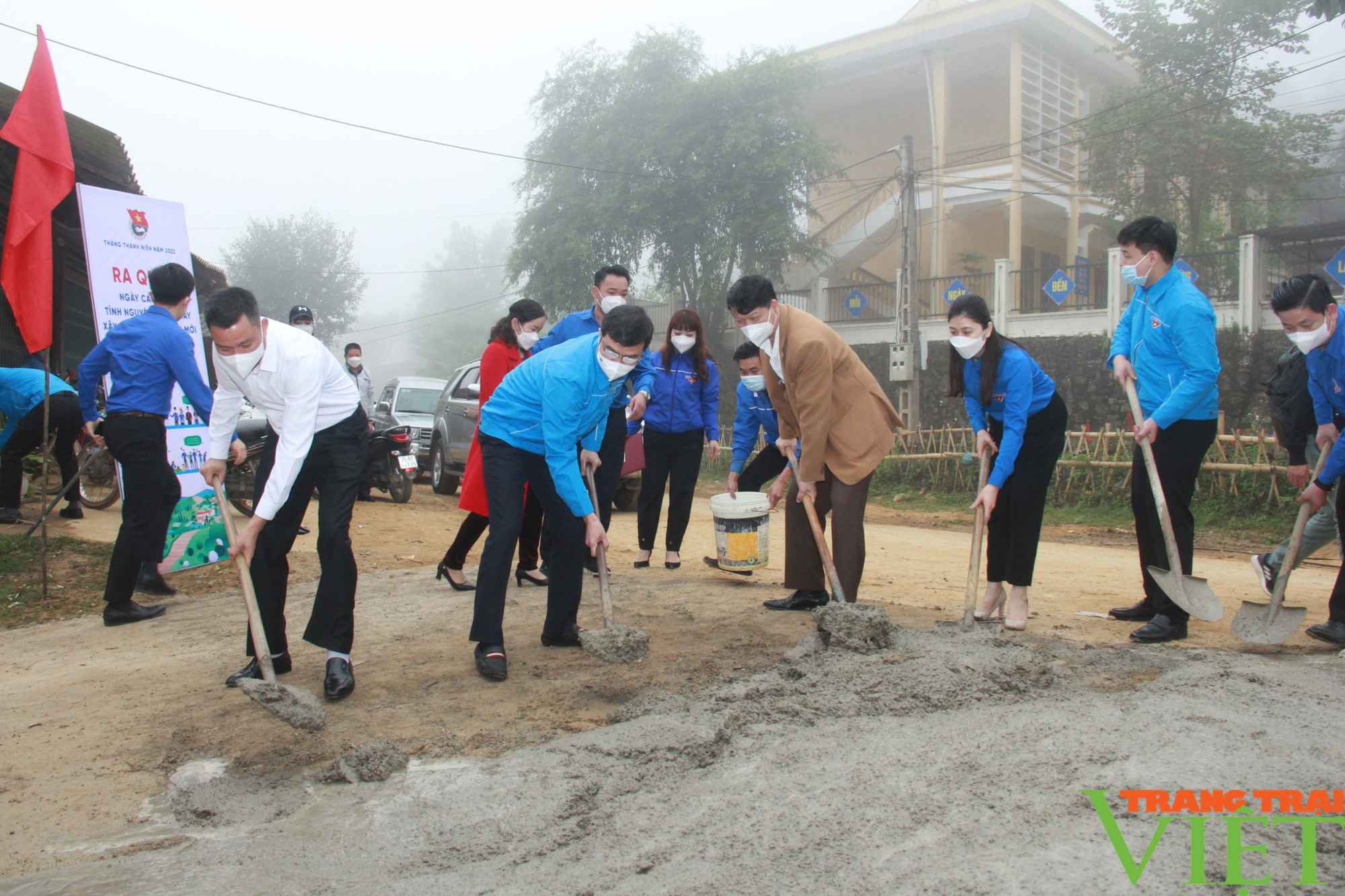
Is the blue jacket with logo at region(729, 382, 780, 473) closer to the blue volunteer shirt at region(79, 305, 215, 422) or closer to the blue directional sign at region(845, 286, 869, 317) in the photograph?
the blue volunteer shirt at region(79, 305, 215, 422)

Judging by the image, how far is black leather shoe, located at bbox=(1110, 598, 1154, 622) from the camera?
437 cm

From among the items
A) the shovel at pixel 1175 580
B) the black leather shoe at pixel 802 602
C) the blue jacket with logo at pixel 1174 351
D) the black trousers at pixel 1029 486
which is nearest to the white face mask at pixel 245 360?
the black leather shoe at pixel 802 602

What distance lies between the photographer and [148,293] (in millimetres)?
6422

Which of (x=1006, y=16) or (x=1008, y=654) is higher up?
(x=1006, y=16)

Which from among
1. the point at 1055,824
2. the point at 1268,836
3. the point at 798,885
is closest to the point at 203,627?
the point at 798,885

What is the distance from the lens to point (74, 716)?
3402 millimetres

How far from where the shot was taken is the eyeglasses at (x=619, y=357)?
3.53 meters

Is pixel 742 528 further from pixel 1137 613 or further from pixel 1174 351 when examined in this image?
pixel 1174 351

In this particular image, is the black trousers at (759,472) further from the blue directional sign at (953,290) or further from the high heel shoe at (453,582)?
the blue directional sign at (953,290)

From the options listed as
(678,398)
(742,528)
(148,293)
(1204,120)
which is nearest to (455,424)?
(148,293)

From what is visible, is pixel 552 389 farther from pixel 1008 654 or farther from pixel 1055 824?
pixel 1055 824

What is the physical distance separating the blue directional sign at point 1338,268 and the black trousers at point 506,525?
13236 mm

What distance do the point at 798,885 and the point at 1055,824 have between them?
63 centimetres

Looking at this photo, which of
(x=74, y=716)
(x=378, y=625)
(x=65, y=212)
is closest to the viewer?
(x=74, y=716)
